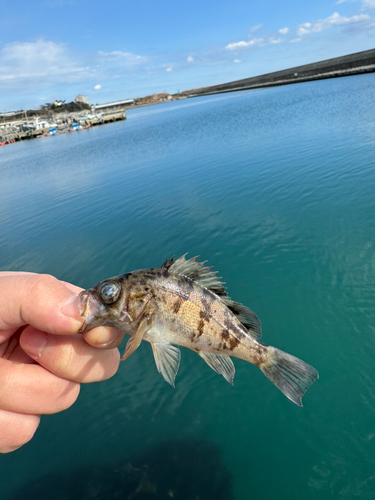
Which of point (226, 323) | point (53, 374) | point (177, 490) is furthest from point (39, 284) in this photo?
point (177, 490)

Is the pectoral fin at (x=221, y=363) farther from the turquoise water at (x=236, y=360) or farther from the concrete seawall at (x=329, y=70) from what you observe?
the concrete seawall at (x=329, y=70)

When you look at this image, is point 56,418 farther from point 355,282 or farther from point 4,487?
point 355,282

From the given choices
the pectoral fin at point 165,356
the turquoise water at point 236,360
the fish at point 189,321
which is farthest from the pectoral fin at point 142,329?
the turquoise water at point 236,360

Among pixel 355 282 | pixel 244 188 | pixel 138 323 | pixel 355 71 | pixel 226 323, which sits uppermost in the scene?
pixel 355 71

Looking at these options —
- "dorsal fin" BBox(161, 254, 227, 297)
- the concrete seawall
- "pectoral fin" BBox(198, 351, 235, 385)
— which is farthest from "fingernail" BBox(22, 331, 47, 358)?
the concrete seawall

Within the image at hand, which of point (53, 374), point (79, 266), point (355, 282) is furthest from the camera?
point (79, 266)

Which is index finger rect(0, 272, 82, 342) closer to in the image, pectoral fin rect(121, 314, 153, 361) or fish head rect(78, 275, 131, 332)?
fish head rect(78, 275, 131, 332)

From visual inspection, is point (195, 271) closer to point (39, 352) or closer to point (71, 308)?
point (71, 308)

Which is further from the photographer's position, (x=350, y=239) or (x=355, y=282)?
(x=350, y=239)
